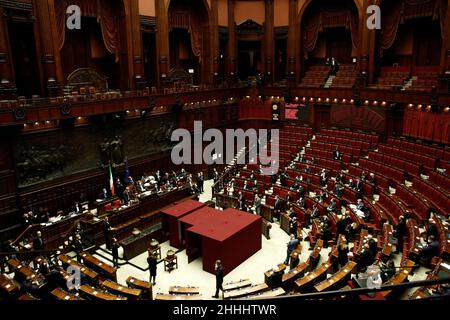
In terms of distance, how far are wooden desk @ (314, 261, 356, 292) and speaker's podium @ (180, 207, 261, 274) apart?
3585mm

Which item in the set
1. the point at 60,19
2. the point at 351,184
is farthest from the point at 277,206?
the point at 60,19

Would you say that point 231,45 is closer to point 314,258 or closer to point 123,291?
point 314,258

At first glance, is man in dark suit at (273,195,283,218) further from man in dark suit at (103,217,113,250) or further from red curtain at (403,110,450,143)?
red curtain at (403,110,450,143)

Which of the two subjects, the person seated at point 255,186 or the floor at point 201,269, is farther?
the person seated at point 255,186

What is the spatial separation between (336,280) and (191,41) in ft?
60.1

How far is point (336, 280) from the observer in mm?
8898

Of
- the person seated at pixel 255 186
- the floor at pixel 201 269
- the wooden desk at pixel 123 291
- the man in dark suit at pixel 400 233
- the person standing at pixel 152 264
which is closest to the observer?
the wooden desk at pixel 123 291

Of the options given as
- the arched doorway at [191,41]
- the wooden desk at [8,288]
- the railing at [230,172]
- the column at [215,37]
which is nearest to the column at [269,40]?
the column at [215,37]

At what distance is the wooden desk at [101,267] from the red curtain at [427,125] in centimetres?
1463

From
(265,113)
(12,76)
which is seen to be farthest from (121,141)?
(265,113)

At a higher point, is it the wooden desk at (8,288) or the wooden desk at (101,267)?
the wooden desk at (8,288)

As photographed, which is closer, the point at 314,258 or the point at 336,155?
the point at 314,258

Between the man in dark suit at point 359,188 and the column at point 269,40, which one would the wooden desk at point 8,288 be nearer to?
the man in dark suit at point 359,188

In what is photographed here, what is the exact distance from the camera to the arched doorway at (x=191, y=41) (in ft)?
74.7
